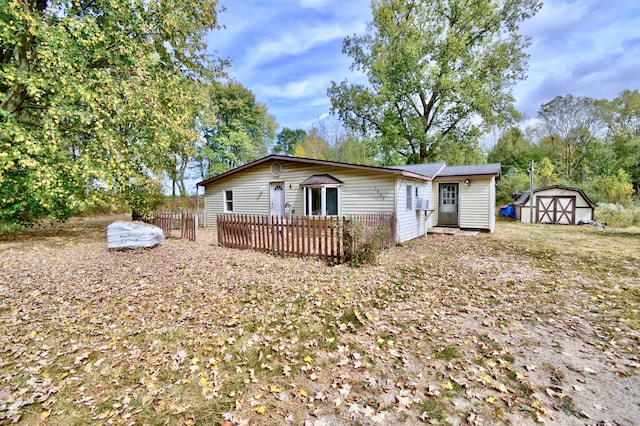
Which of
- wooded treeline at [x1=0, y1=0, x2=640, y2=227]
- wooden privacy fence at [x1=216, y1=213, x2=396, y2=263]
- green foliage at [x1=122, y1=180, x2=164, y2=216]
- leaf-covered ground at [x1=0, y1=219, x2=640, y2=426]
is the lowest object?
leaf-covered ground at [x1=0, y1=219, x2=640, y2=426]

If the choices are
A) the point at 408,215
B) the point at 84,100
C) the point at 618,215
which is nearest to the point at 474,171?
the point at 408,215

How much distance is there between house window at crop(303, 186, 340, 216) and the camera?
11805 mm

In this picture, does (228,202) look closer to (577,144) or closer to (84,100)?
(84,100)

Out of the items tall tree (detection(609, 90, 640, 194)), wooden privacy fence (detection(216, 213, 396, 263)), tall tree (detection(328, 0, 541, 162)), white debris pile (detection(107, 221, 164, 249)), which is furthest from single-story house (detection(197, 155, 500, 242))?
tall tree (detection(609, 90, 640, 194))

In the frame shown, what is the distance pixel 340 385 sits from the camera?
2.66 metres

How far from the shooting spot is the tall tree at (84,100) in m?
6.62

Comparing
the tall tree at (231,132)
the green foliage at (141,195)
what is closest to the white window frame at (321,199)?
the green foliage at (141,195)

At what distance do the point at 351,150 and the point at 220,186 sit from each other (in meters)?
19.0

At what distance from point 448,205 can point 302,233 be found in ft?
34.5

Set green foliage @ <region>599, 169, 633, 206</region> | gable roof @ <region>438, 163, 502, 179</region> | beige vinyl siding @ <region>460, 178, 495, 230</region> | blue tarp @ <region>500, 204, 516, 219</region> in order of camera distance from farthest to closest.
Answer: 1. blue tarp @ <region>500, 204, 516, 219</region>
2. green foliage @ <region>599, 169, 633, 206</region>
3. beige vinyl siding @ <region>460, 178, 495, 230</region>
4. gable roof @ <region>438, 163, 502, 179</region>

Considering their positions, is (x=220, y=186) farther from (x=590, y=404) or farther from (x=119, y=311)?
(x=590, y=404)

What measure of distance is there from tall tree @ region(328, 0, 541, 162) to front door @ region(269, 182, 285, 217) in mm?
11097

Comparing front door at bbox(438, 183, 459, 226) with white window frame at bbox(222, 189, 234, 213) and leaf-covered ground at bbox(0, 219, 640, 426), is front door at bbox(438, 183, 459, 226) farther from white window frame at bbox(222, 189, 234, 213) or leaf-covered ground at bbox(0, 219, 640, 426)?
white window frame at bbox(222, 189, 234, 213)

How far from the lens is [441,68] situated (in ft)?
63.6
